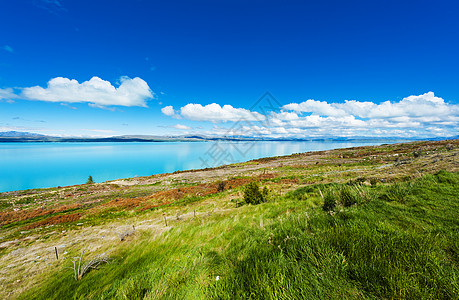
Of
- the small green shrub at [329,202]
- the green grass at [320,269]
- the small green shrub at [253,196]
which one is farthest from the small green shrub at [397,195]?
the small green shrub at [253,196]

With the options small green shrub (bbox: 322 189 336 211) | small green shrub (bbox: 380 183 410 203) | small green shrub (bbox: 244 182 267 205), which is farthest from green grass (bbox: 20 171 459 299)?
small green shrub (bbox: 244 182 267 205)

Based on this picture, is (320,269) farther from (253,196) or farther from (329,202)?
(253,196)

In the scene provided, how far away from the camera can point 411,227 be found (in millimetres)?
2711

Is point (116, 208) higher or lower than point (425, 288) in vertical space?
lower

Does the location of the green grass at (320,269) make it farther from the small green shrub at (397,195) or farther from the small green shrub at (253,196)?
the small green shrub at (253,196)

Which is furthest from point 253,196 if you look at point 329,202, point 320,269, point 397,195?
point 320,269

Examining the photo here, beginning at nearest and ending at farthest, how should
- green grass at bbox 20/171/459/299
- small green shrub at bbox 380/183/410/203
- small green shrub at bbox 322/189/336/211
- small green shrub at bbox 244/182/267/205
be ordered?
green grass at bbox 20/171/459/299, small green shrub at bbox 380/183/410/203, small green shrub at bbox 322/189/336/211, small green shrub at bbox 244/182/267/205

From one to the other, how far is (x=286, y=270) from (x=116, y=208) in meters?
22.2

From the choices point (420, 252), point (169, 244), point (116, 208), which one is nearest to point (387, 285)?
point (420, 252)

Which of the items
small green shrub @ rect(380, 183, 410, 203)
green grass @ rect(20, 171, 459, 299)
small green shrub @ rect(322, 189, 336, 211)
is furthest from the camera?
small green shrub @ rect(322, 189, 336, 211)

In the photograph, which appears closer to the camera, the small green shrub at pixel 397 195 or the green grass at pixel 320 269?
the green grass at pixel 320 269

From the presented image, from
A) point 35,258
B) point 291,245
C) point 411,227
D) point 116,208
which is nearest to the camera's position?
point 291,245

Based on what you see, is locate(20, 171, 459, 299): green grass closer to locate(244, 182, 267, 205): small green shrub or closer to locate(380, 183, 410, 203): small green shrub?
locate(380, 183, 410, 203): small green shrub

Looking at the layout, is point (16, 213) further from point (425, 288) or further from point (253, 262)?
point (425, 288)
